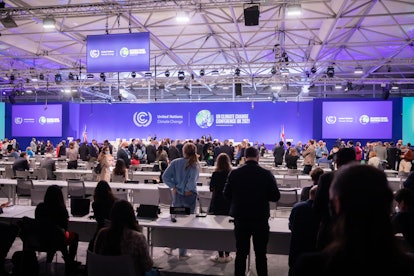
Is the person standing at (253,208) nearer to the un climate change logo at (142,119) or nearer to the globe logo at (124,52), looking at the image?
the globe logo at (124,52)

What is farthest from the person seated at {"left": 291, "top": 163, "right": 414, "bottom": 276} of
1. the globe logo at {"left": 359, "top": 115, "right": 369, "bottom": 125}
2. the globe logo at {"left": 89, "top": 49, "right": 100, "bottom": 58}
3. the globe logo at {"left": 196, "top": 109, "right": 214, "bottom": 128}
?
the globe logo at {"left": 196, "top": 109, "right": 214, "bottom": 128}

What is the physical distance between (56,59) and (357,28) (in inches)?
488

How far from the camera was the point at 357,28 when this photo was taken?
44.4 ft

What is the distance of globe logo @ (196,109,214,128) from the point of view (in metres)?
22.2

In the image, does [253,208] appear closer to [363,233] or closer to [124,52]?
[363,233]

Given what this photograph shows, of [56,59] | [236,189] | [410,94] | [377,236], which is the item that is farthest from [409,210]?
[410,94]

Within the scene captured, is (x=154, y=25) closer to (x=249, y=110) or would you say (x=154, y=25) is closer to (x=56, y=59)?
(x=56, y=59)

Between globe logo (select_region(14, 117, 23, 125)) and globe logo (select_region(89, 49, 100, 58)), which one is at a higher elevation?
globe logo (select_region(89, 49, 100, 58))

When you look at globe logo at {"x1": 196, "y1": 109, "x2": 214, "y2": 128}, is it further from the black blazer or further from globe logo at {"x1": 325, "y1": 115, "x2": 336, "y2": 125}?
the black blazer

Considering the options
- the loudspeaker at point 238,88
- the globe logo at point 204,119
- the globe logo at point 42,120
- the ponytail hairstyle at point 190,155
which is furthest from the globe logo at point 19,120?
the ponytail hairstyle at point 190,155

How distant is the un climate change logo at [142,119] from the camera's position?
2277 centimetres

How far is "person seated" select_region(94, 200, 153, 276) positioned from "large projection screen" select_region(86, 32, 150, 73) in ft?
21.2

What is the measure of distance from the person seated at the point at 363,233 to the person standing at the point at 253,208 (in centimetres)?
262

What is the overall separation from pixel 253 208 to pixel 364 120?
18026 millimetres
